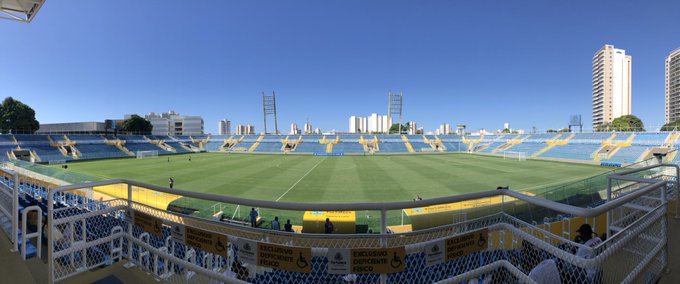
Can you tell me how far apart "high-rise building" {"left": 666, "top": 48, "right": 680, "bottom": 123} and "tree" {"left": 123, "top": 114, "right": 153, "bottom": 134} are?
7097 inches

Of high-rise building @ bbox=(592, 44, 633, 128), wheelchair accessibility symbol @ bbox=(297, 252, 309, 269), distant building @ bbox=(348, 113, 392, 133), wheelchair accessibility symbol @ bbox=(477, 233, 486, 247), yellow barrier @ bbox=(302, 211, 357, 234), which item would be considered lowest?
yellow barrier @ bbox=(302, 211, 357, 234)

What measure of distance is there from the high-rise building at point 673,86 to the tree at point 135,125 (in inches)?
7097

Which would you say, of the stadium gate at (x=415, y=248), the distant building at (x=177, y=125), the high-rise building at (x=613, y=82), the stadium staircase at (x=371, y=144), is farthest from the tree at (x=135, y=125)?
the high-rise building at (x=613, y=82)

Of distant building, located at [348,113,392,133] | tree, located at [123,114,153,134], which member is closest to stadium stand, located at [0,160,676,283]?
tree, located at [123,114,153,134]

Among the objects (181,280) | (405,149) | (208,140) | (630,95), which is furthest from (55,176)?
(630,95)

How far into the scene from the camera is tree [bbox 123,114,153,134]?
79188mm

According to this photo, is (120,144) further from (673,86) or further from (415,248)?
(673,86)

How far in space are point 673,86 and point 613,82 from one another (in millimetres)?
17213

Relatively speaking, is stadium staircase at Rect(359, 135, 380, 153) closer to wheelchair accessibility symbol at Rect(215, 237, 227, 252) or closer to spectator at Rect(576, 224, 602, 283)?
spectator at Rect(576, 224, 602, 283)

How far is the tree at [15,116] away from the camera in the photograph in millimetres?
54250

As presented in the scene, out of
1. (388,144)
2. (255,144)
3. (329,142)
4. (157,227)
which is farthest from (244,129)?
(157,227)

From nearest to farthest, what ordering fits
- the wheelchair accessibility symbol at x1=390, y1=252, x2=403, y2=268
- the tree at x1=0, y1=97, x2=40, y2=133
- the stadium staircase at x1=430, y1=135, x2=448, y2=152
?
the wheelchair accessibility symbol at x1=390, y1=252, x2=403, y2=268 < the tree at x1=0, y1=97, x2=40, y2=133 < the stadium staircase at x1=430, y1=135, x2=448, y2=152

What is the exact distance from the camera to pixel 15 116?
181 ft

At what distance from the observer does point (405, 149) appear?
62031mm
